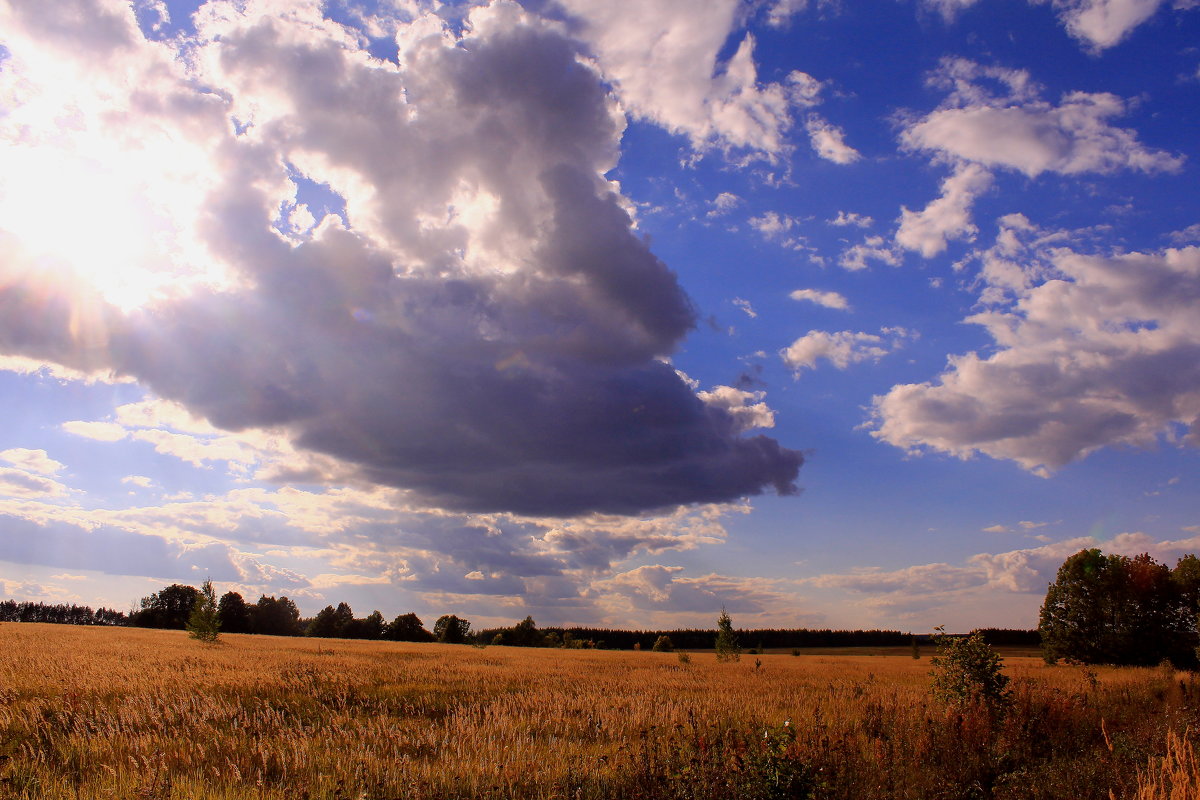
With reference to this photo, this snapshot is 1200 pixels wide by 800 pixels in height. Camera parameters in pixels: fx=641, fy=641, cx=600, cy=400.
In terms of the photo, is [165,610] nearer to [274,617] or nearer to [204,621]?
[274,617]

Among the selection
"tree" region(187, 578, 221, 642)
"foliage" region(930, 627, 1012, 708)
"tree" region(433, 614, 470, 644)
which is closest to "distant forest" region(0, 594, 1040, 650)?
"tree" region(433, 614, 470, 644)

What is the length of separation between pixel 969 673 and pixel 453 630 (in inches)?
3451

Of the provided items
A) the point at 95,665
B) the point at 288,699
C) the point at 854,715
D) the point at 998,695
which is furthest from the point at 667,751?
the point at 95,665

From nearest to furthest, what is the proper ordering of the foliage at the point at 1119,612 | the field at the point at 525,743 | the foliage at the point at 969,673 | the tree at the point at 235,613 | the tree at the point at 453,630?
the field at the point at 525,743
the foliage at the point at 969,673
the foliage at the point at 1119,612
the tree at the point at 453,630
the tree at the point at 235,613

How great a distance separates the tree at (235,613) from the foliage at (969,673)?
116 m

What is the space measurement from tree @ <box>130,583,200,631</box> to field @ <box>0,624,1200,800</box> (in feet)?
356

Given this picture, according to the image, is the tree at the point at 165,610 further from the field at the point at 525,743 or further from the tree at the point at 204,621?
the field at the point at 525,743

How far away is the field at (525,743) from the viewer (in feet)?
23.6

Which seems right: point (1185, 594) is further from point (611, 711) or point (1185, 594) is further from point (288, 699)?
point (288, 699)

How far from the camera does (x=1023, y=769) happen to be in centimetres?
994

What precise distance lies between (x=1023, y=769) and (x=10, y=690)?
18269 millimetres

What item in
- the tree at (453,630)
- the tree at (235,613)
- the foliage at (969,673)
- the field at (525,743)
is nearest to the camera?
the field at (525,743)

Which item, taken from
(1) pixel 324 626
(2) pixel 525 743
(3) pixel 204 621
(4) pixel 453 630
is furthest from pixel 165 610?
(2) pixel 525 743

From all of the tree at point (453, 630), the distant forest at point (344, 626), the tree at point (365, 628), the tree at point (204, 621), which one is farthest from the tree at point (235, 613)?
the tree at point (204, 621)
